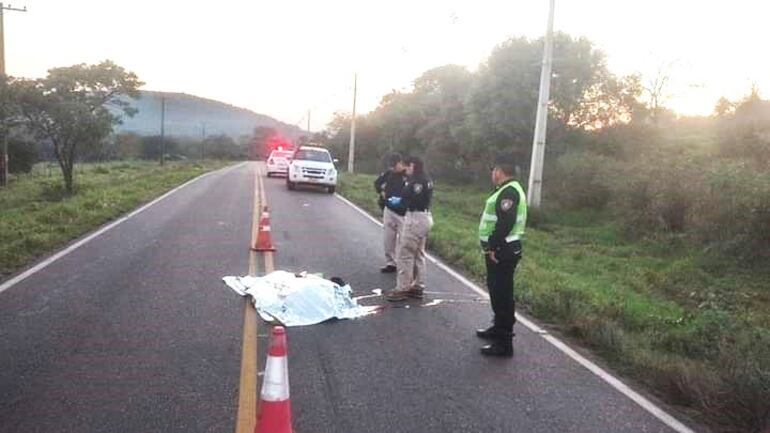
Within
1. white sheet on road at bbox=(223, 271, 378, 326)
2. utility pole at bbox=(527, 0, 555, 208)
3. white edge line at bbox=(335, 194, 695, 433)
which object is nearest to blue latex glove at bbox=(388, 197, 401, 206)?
white edge line at bbox=(335, 194, 695, 433)

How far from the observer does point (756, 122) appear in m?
22.1

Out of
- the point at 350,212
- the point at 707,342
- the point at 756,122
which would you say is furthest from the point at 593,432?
the point at 756,122

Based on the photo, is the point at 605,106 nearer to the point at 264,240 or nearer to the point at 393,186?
the point at 264,240

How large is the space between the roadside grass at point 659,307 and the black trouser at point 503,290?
3.36 feet

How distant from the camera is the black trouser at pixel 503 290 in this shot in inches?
268

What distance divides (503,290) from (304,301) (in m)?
2.17

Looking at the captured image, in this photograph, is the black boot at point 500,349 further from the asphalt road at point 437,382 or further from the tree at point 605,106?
the tree at point 605,106

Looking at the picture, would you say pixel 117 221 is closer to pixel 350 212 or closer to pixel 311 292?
pixel 350 212

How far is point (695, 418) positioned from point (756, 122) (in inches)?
758

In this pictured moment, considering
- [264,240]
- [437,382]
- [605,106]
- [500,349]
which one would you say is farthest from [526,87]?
[437,382]

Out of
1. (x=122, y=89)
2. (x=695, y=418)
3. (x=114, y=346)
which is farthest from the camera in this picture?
(x=122, y=89)

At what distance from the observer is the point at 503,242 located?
6.70 metres

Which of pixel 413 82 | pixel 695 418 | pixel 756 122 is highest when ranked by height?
pixel 413 82

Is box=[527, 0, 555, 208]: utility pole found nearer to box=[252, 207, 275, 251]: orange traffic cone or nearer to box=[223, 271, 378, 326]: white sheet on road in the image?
box=[252, 207, 275, 251]: orange traffic cone
